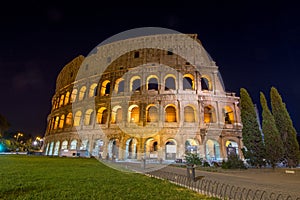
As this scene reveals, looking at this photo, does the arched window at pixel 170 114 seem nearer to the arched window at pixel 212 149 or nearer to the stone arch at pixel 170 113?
the stone arch at pixel 170 113

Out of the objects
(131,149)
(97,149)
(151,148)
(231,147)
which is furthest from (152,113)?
(231,147)

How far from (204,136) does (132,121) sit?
9.28m

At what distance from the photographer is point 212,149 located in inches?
922

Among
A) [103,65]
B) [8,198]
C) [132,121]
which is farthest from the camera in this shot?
[103,65]

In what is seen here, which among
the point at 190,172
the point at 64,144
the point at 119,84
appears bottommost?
the point at 190,172

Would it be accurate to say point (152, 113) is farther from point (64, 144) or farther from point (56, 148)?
point (56, 148)

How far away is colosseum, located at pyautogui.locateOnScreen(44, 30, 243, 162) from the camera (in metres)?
22.5

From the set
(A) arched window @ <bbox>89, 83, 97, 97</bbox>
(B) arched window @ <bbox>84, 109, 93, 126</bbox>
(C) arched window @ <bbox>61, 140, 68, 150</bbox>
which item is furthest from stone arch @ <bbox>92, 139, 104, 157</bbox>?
(A) arched window @ <bbox>89, 83, 97, 97</bbox>

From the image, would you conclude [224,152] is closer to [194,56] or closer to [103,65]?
[194,56]

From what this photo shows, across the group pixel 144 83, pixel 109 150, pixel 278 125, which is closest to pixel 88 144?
pixel 109 150

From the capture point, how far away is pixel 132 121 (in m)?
24.4

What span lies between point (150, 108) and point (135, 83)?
16.0ft

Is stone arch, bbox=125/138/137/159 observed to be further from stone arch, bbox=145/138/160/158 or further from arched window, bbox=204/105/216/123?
arched window, bbox=204/105/216/123

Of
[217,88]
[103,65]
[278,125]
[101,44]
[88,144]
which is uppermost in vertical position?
[101,44]
